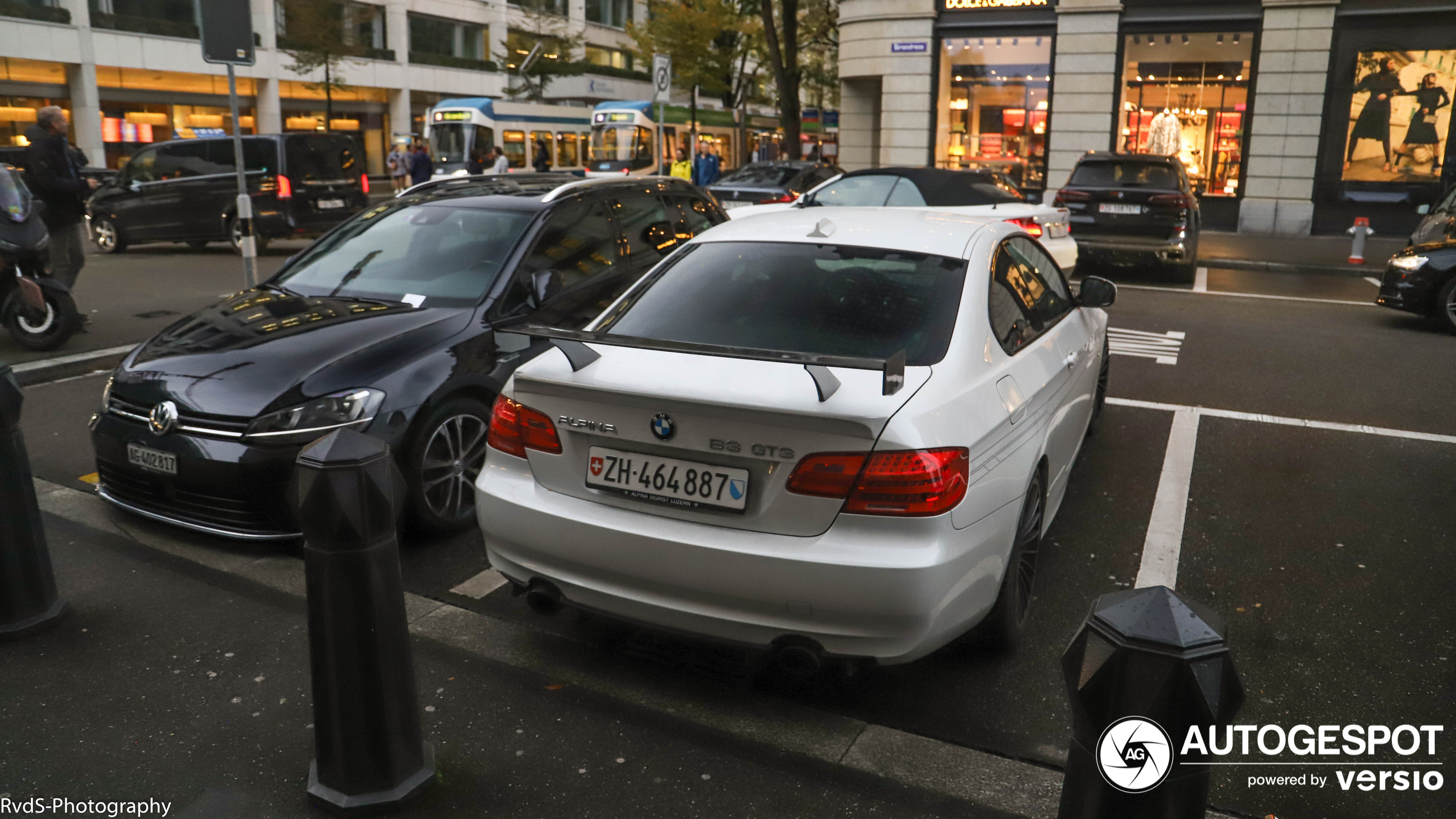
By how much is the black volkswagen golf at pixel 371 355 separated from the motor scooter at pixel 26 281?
4076mm

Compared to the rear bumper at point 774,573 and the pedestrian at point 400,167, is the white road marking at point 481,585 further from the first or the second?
the pedestrian at point 400,167

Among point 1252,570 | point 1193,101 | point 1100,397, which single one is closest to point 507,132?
point 1193,101

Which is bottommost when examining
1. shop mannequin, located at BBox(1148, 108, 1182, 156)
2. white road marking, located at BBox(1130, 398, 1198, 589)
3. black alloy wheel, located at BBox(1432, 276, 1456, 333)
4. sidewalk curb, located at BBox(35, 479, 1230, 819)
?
sidewalk curb, located at BBox(35, 479, 1230, 819)

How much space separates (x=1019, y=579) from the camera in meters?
3.85

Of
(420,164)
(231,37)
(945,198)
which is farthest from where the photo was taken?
(420,164)

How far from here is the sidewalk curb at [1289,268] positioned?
16.5 meters

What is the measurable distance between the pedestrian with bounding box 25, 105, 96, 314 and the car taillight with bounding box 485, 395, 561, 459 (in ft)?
27.4

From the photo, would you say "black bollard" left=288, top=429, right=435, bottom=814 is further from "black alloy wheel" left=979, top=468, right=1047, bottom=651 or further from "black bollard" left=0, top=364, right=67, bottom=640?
"black alloy wheel" left=979, top=468, right=1047, bottom=651

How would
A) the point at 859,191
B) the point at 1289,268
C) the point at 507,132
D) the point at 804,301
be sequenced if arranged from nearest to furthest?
the point at 804,301
the point at 859,191
the point at 1289,268
the point at 507,132

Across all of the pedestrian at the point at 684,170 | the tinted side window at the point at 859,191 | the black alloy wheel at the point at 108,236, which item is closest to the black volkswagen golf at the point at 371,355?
the tinted side window at the point at 859,191

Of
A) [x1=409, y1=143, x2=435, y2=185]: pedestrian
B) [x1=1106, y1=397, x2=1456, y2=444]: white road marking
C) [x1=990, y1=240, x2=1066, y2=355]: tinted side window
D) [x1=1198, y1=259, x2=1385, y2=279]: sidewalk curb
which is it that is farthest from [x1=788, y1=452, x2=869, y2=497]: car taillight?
[x1=409, y1=143, x2=435, y2=185]: pedestrian

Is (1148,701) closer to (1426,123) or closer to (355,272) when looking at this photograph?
(355,272)

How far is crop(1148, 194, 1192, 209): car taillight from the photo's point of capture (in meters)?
14.2

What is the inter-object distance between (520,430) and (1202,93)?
76.6ft
